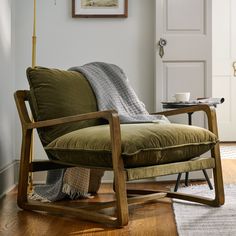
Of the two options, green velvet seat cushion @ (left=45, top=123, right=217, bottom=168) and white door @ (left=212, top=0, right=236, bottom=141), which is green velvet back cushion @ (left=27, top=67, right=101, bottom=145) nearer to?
green velvet seat cushion @ (left=45, top=123, right=217, bottom=168)

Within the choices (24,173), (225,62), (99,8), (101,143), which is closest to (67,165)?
(24,173)

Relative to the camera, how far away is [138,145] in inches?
80.5

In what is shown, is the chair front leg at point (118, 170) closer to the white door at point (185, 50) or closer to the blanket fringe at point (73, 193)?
the blanket fringe at point (73, 193)

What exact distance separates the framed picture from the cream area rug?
1560mm

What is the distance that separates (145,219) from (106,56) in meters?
1.62

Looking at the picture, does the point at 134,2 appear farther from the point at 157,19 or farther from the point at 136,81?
the point at 136,81

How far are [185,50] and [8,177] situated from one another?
154cm

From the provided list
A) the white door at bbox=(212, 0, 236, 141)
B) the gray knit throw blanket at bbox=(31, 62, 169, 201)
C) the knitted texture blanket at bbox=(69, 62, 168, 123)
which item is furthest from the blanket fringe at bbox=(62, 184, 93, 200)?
the white door at bbox=(212, 0, 236, 141)

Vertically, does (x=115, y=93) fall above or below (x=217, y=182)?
above

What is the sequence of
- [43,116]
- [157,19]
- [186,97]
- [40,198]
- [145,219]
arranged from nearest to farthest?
[145,219], [43,116], [40,198], [186,97], [157,19]

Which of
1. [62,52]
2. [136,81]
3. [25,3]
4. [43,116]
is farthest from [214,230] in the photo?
[25,3]

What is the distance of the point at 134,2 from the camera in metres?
3.58

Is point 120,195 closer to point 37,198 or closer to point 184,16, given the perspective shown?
point 37,198

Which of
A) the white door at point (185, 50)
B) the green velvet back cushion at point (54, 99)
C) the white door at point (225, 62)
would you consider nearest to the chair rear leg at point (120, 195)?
the green velvet back cushion at point (54, 99)
